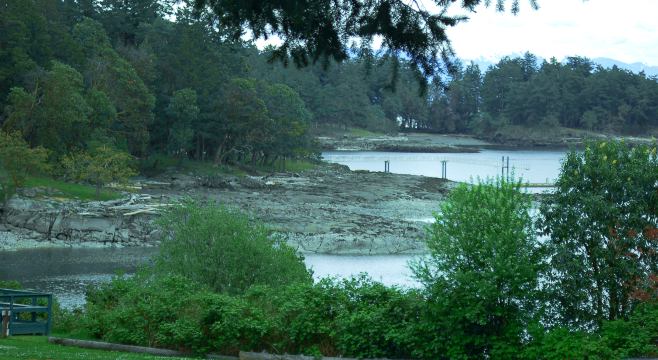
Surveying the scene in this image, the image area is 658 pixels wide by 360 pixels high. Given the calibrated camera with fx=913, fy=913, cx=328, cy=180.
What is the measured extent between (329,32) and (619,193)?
9171 millimetres

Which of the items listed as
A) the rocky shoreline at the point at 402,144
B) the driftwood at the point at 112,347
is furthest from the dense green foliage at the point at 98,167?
the rocky shoreline at the point at 402,144

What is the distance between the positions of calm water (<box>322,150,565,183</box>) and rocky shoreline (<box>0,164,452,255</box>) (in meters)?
34.1

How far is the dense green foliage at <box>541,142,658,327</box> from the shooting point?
61.5 ft

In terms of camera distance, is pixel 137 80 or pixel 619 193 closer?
pixel 619 193

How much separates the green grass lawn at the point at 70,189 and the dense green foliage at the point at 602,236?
4875 cm

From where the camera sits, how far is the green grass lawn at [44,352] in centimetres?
1568

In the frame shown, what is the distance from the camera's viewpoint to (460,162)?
451ft

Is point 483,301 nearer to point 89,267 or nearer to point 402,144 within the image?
point 89,267

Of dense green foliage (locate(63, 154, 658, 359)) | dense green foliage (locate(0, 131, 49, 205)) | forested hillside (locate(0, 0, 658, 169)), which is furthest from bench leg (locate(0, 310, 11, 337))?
dense green foliage (locate(0, 131, 49, 205))

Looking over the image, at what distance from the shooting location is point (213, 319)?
758 inches

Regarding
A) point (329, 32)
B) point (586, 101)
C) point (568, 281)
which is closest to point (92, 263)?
point (568, 281)

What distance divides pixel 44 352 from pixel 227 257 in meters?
12.7

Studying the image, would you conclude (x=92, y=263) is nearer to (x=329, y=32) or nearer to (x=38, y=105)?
(x=38, y=105)

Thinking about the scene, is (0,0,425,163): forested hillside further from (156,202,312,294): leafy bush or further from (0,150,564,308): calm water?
(156,202,312,294): leafy bush
